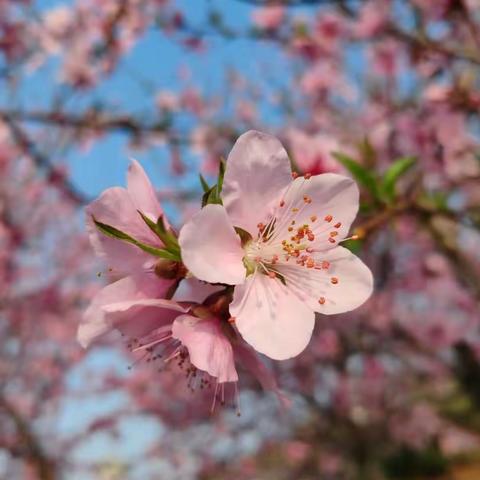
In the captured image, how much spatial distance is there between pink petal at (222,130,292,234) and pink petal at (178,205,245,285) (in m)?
0.04

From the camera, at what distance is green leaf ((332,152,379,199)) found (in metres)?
1.43

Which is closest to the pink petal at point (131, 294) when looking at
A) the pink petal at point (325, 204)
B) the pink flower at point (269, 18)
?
the pink petal at point (325, 204)

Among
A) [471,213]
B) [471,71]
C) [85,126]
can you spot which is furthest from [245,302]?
[85,126]

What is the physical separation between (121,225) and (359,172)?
31.7 inches

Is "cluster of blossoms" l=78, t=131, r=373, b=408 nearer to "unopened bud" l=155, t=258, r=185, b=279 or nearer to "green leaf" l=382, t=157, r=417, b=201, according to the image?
"unopened bud" l=155, t=258, r=185, b=279

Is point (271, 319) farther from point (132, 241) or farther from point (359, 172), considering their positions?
point (359, 172)

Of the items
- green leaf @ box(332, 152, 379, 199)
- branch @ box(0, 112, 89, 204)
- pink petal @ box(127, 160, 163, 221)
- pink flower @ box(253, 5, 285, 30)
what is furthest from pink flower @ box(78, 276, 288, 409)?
pink flower @ box(253, 5, 285, 30)

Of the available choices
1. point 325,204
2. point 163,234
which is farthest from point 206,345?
point 325,204

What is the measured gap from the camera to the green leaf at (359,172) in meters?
1.43

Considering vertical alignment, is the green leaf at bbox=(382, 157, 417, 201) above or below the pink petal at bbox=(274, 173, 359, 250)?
below

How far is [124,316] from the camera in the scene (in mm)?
830

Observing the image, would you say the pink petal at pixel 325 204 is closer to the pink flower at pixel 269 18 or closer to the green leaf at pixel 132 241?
the green leaf at pixel 132 241

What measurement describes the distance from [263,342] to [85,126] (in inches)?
92.5

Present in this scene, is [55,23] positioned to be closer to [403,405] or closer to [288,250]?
[288,250]
